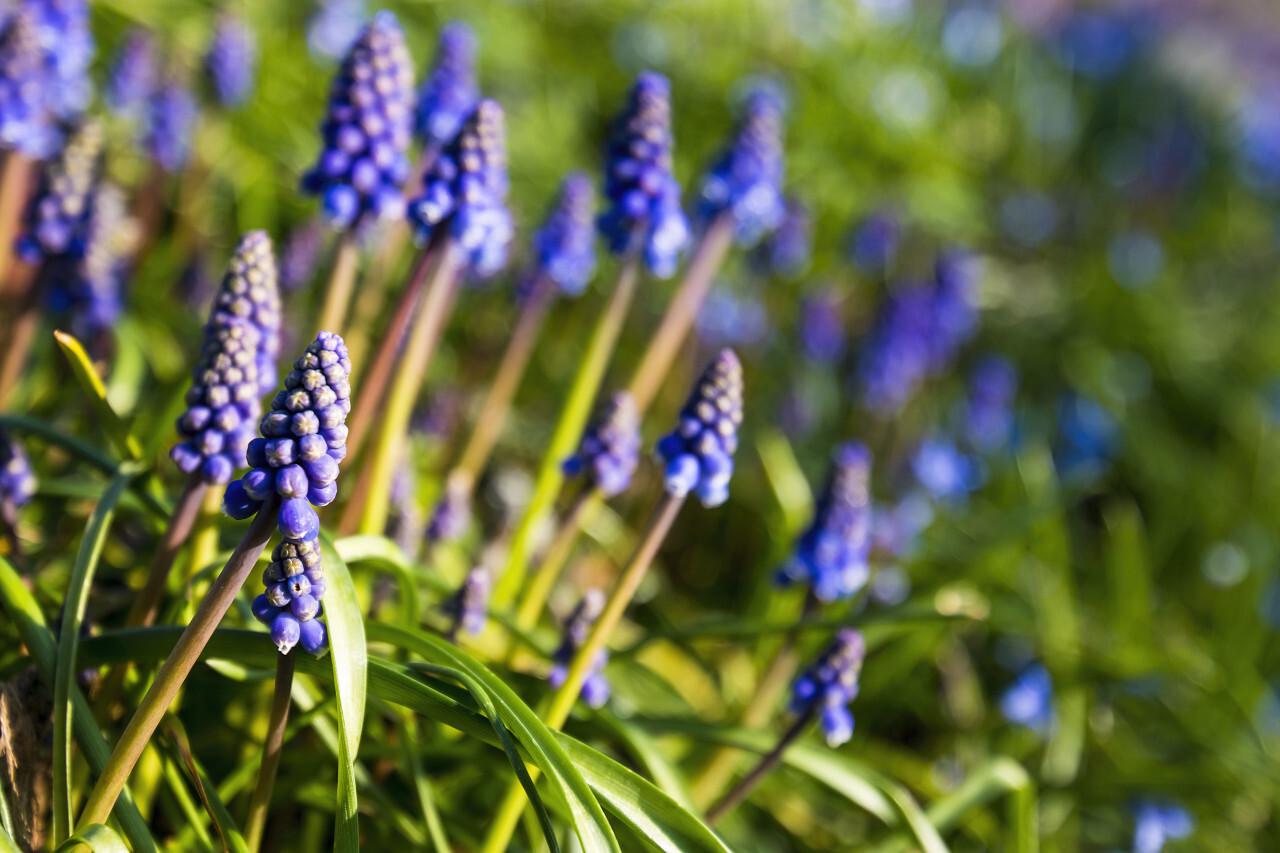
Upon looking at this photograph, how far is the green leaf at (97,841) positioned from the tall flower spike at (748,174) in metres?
2.83

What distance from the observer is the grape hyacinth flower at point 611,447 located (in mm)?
3320

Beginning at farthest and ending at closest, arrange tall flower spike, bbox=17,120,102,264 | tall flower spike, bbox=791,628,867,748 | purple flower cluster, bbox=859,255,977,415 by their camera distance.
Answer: purple flower cluster, bbox=859,255,977,415
tall flower spike, bbox=17,120,102,264
tall flower spike, bbox=791,628,867,748

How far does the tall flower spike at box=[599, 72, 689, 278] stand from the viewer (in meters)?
3.40

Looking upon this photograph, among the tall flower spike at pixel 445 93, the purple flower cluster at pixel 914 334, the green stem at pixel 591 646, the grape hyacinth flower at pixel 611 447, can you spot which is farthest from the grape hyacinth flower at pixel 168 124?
the purple flower cluster at pixel 914 334

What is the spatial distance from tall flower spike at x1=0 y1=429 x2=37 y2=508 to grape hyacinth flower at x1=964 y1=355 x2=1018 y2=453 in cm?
578

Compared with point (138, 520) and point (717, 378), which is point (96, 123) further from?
point (717, 378)

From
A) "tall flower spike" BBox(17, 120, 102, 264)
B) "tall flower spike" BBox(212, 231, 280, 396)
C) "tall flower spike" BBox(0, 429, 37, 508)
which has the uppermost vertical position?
"tall flower spike" BBox(212, 231, 280, 396)

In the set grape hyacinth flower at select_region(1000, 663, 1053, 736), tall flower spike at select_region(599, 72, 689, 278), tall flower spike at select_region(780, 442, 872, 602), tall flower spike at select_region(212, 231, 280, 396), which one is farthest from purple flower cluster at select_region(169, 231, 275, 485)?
grape hyacinth flower at select_region(1000, 663, 1053, 736)

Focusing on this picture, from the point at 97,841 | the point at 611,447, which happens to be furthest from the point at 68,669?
the point at 611,447

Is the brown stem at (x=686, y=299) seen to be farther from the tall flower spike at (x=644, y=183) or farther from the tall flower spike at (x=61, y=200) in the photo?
the tall flower spike at (x=61, y=200)

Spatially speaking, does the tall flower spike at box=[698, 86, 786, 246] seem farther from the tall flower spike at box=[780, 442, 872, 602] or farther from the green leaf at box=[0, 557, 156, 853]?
the green leaf at box=[0, 557, 156, 853]

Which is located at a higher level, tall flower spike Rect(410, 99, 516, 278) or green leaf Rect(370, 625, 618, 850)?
tall flower spike Rect(410, 99, 516, 278)

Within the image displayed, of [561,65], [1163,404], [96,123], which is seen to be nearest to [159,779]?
[96,123]

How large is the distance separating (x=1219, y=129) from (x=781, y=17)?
795 centimetres
